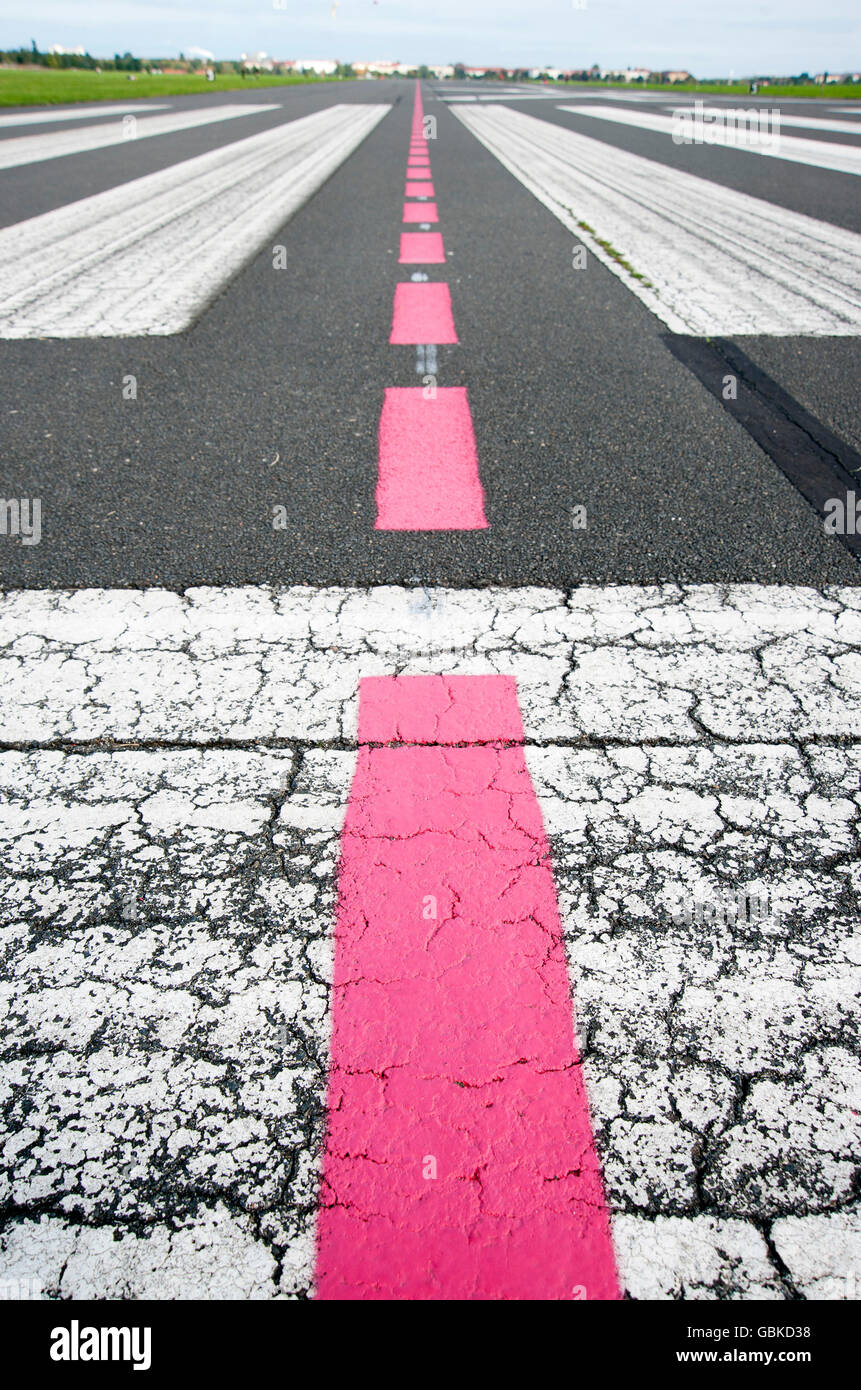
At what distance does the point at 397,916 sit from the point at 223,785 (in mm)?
650

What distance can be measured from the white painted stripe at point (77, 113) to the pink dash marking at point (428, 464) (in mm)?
21140

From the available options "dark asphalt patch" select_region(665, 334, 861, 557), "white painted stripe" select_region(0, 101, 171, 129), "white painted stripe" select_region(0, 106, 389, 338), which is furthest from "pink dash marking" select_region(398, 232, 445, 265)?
"white painted stripe" select_region(0, 101, 171, 129)

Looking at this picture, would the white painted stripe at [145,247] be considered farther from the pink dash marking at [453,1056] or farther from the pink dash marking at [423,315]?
the pink dash marking at [453,1056]

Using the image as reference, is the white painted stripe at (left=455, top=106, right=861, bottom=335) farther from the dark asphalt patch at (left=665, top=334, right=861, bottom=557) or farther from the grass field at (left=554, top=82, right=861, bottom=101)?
the grass field at (left=554, top=82, right=861, bottom=101)

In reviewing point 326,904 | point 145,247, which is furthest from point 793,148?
point 326,904

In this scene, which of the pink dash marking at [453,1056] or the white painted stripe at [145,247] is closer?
the pink dash marking at [453,1056]

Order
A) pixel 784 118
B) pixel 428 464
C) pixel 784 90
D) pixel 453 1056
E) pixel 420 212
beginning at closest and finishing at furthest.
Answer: pixel 453 1056
pixel 428 464
pixel 420 212
pixel 784 118
pixel 784 90

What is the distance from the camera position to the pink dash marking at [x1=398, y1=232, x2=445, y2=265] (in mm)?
6965

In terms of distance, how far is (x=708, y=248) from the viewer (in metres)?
7.38

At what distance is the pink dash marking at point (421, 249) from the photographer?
6965 mm

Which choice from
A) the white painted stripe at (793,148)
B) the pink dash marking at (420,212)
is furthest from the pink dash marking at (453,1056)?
the white painted stripe at (793,148)

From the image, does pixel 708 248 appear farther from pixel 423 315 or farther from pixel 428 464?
pixel 428 464

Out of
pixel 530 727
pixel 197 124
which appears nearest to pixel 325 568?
pixel 530 727

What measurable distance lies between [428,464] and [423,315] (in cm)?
240
